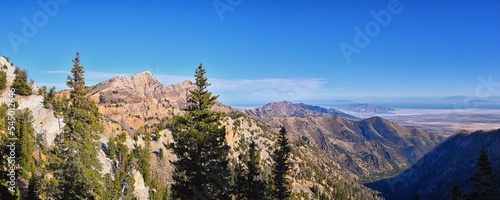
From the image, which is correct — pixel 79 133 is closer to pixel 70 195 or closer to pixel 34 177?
pixel 70 195

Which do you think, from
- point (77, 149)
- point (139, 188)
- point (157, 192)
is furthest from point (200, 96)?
point (157, 192)

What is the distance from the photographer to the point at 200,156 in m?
32.9

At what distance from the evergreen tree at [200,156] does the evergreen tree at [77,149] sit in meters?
11.0

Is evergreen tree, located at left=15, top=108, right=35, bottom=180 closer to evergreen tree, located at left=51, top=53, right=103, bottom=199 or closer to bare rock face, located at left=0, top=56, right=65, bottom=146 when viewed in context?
bare rock face, located at left=0, top=56, right=65, bottom=146

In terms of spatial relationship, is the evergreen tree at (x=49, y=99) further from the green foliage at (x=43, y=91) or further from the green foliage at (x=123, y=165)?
the green foliage at (x=123, y=165)

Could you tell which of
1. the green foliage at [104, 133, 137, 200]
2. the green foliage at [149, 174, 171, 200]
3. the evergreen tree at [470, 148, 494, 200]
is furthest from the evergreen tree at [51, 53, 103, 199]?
the green foliage at [149, 174, 171, 200]

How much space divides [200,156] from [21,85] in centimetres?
6132

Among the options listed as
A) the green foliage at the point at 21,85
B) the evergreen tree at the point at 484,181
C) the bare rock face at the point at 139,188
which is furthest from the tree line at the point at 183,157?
→ the bare rock face at the point at 139,188

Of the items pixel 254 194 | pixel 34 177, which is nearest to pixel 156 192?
pixel 34 177

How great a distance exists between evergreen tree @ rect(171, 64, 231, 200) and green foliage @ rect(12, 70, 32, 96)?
57774 mm

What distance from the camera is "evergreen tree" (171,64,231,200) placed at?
3266cm

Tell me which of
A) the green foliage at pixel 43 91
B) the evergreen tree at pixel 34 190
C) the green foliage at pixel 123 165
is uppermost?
the green foliage at pixel 43 91

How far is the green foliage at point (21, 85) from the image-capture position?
72875 millimetres

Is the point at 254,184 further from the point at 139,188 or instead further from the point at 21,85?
the point at 139,188
